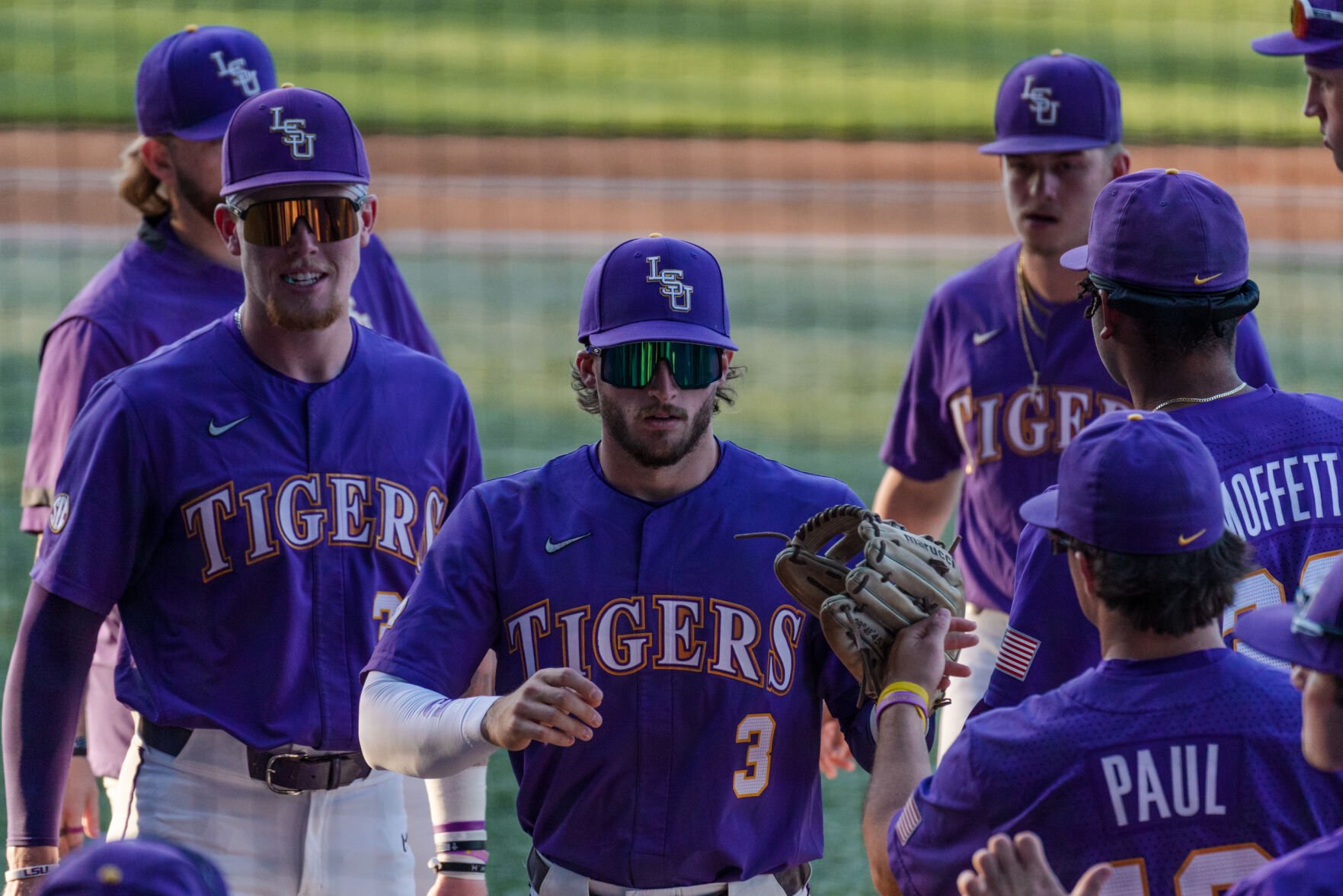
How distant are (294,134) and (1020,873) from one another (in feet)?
7.53

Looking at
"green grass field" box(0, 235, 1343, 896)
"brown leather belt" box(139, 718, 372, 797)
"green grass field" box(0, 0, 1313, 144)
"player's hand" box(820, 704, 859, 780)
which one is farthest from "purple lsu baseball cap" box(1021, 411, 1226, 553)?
"green grass field" box(0, 0, 1313, 144)

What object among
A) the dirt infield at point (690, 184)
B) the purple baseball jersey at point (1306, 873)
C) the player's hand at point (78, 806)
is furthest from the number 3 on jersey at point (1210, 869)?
the dirt infield at point (690, 184)

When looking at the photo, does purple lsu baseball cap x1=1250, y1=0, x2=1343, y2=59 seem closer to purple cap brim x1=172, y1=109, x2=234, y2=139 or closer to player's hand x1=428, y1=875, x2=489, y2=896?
player's hand x1=428, y1=875, x2=489, y2=896

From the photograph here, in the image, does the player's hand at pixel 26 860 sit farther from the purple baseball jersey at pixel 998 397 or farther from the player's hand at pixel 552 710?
the purple baseball jersey at pixel 998 397

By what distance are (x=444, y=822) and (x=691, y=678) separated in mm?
1019

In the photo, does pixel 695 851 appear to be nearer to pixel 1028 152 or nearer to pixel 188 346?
pixel 188 346

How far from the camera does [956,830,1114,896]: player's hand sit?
2.56 meters

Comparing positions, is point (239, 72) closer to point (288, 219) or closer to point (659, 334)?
point (288, 219)

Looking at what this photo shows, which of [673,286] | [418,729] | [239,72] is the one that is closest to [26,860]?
[418,729]

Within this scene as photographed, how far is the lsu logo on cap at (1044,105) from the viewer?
540cm

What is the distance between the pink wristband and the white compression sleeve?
676mm

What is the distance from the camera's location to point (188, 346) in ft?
13.4

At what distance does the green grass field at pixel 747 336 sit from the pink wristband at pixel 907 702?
149 inches

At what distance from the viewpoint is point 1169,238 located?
3.42 meters
